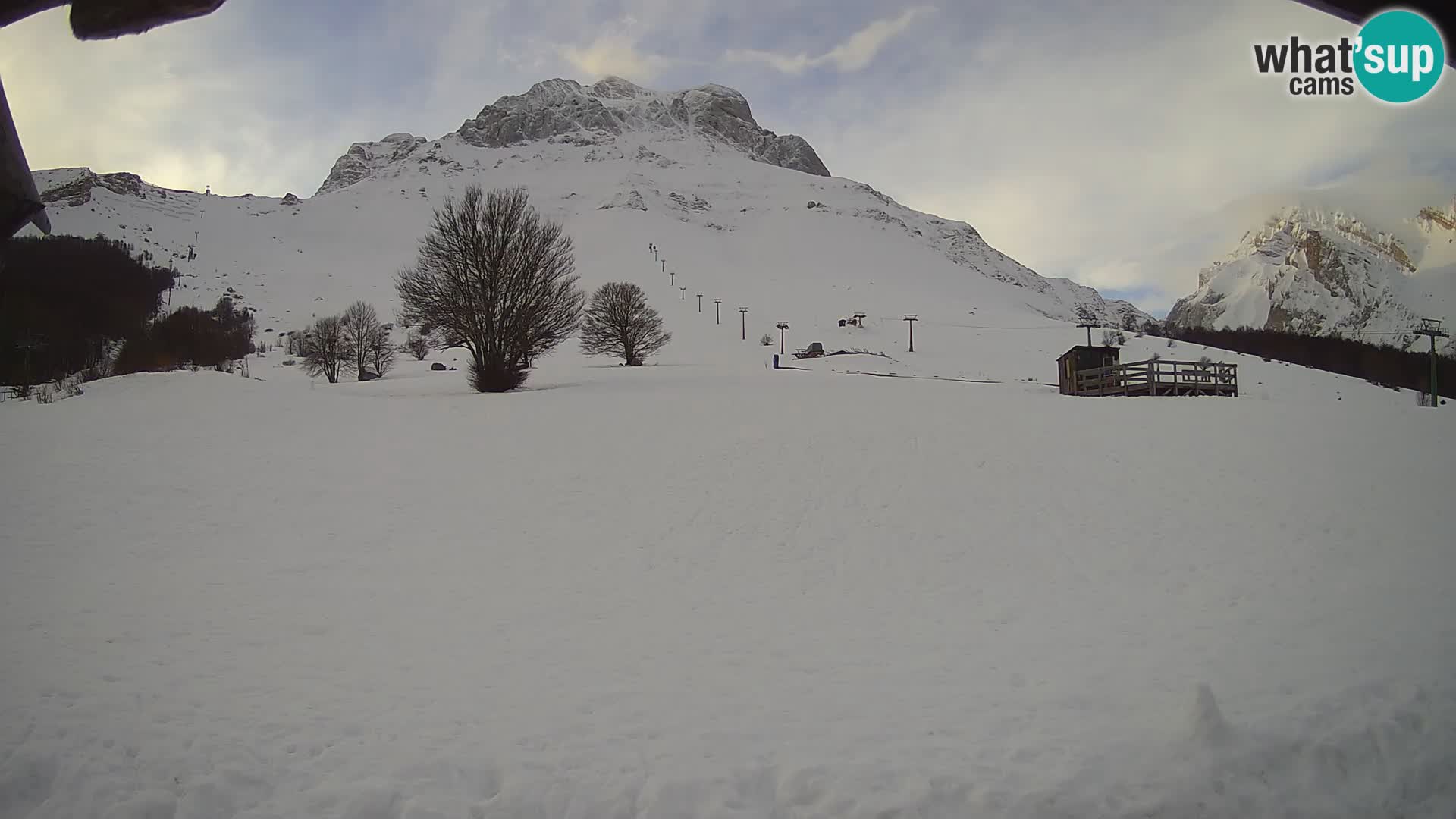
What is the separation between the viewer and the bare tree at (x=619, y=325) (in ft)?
171

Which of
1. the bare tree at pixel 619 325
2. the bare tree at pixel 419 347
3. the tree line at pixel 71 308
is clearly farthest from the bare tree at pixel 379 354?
the tree line at pixel 71 308

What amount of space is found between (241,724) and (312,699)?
79cm

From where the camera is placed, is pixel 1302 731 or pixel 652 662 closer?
pixel 1302 731

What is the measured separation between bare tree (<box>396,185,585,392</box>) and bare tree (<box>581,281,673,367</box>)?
18.1 meters

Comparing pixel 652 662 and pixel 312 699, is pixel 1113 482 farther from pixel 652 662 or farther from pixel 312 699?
pixel 312 699

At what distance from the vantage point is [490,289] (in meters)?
31.8

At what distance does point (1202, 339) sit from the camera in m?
87.7

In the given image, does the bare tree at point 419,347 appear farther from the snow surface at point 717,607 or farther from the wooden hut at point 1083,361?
the wooden hut at point 1083,361

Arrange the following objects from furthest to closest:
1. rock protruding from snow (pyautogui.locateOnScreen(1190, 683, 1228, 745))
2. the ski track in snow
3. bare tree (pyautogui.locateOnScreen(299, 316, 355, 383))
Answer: bare tree (pyautogui.locateOnScreen(299, 316, 355, 383)) → rock protruding from snow (pyautogui.locateOnScreen(1190, 683, 1228, 745)) → the ski track in snow

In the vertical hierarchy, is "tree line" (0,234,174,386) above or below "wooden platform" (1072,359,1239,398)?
above

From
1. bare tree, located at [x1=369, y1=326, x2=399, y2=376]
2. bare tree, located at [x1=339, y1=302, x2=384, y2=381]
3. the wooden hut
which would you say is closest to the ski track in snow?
the wooden hut

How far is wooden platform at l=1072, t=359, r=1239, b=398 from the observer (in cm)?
3300

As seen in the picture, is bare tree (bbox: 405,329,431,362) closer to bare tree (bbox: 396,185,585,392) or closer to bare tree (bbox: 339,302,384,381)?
bare tree (bbox: 339,302,384,381)

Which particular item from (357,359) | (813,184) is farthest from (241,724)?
(813,184)
